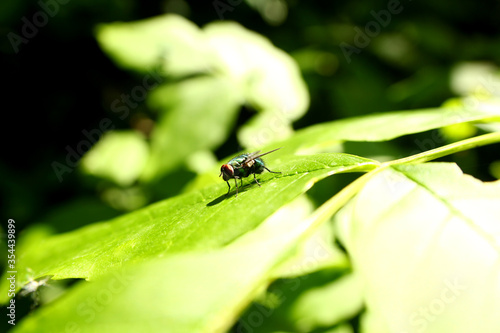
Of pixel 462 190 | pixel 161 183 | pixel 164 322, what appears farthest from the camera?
pixel 161 183

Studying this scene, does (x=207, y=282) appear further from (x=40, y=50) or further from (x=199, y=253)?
(x=40, y=50)

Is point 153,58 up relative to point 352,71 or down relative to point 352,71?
up

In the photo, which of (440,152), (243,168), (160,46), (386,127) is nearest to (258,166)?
(243,168)

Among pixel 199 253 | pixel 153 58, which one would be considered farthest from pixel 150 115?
pixel 199 253

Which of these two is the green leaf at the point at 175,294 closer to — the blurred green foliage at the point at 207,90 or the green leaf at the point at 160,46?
the blurred green foliage at the point at 207,90

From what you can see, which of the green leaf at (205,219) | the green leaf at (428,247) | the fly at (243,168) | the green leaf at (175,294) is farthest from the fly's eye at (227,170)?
the green leaf at (175,294)
